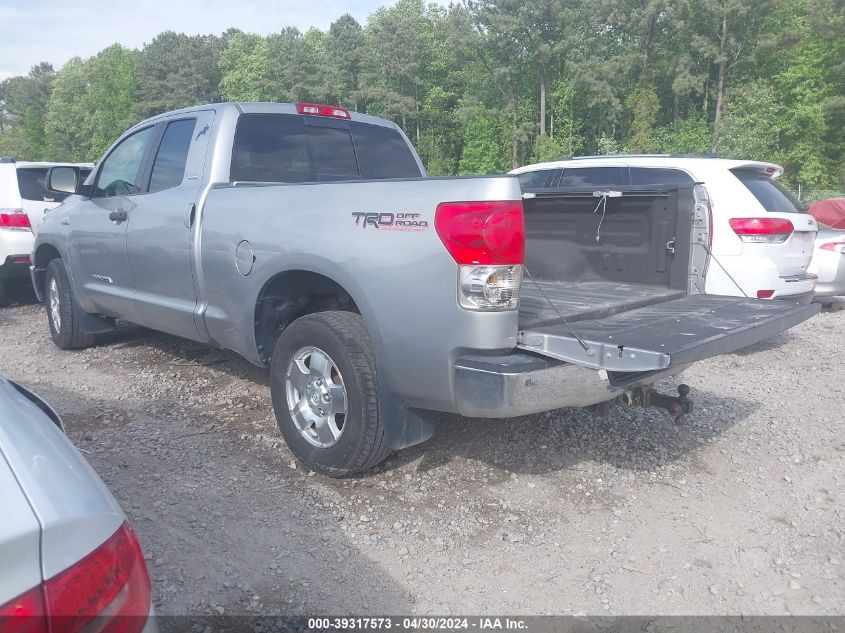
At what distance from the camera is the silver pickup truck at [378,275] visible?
9.52 feet

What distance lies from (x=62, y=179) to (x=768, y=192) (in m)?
7.29

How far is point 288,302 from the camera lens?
13.1 ft

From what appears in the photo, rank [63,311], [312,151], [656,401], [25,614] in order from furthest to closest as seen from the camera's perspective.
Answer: [63,311]
[312,151]
[656,401]
[25,614]

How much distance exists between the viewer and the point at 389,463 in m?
3.96

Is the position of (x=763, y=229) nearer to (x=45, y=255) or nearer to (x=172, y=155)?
(x=172, y=155)

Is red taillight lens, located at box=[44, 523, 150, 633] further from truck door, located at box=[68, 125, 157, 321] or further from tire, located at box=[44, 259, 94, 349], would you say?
tire, located at box=[44, 259, 94, 349]

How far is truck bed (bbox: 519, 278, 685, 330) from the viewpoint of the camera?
3.45 metres

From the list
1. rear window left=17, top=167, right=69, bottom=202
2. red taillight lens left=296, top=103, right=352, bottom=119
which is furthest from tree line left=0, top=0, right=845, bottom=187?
red taillight lens left=296, top=103, right=352, bottom=119

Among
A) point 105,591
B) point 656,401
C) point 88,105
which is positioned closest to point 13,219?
point 656,401

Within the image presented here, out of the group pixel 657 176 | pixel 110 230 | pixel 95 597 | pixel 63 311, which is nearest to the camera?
pixel 95 597

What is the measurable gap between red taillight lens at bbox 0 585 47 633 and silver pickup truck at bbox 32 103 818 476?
6.24 ft

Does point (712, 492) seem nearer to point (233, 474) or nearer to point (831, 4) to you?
point (233, 474)

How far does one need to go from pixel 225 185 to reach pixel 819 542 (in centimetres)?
379

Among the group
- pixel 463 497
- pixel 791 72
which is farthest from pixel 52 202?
pixel 791 72
